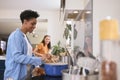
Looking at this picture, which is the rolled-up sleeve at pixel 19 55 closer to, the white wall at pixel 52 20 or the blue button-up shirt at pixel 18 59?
the blue button-up shirt at pixel 18 59

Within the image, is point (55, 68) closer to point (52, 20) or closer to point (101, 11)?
point (101, 11)

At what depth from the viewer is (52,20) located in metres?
5.12

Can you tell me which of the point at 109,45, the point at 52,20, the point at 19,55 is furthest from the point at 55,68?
the point at 52,20

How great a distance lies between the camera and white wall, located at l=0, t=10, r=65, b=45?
16.5 ft

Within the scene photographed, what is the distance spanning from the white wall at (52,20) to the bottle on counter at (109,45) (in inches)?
176

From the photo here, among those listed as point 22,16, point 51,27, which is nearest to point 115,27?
point 22,16

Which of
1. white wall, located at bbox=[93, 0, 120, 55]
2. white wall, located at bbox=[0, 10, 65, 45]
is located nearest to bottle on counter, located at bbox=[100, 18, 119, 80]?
white wall, located at bbox=[93, 0, 120, 55]

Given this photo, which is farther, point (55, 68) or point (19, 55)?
point (55, 68)

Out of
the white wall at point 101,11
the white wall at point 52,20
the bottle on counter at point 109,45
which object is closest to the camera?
the bottle on counter at point 109,45

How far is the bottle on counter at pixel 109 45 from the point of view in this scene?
1.68ft

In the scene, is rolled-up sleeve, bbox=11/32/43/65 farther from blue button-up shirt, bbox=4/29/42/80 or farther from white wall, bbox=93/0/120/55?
white wall, bbox=93/0/120/55

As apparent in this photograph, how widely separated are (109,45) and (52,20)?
15.2ft

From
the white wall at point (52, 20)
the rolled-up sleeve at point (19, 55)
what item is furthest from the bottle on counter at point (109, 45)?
the white wall at point (52, 20)

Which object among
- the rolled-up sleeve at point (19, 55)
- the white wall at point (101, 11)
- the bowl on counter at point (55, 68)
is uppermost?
the white wall at point (101, 11)
